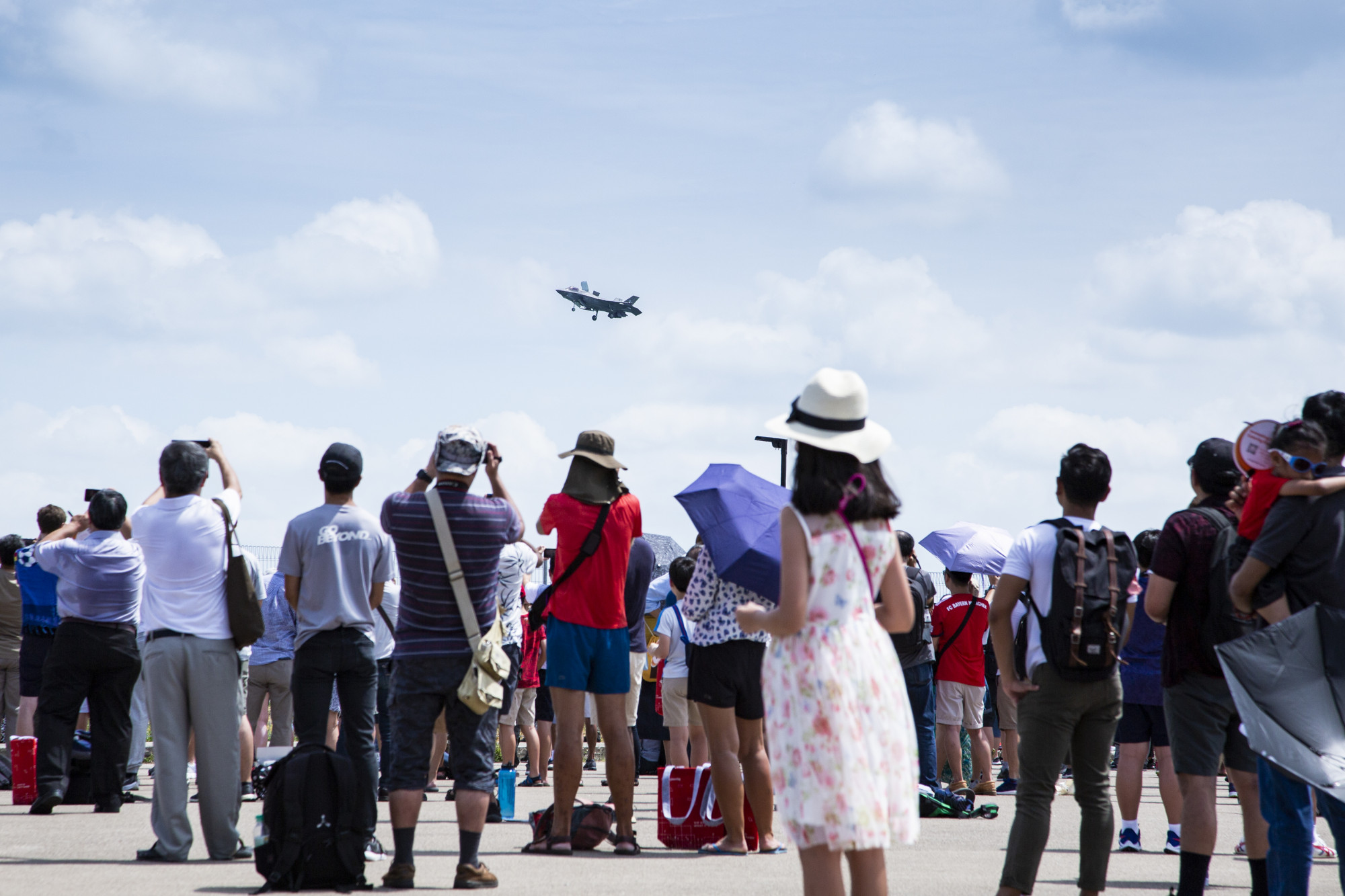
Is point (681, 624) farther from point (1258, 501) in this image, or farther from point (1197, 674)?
point (1258, 501)

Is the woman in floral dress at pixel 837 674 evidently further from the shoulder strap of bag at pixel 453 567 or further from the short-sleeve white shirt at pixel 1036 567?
the shoulder strap of bag at pixel 453 567

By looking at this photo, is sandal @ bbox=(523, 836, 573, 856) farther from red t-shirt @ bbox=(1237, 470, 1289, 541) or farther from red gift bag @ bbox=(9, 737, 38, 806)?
red gift bag @ bbox=(9, 737, 38, 806)

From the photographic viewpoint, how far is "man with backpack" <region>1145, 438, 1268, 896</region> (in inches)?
223

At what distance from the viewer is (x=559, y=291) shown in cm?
7525

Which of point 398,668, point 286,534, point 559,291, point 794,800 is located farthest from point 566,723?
point 559,291

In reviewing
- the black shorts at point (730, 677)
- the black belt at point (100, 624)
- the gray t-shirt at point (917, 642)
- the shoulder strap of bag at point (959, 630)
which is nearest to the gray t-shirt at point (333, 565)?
the black shorts at point (730, 677)

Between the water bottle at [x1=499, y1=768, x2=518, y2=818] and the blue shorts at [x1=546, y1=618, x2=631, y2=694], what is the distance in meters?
2.25

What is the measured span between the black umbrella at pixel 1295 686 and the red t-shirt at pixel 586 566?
3482 millimetres

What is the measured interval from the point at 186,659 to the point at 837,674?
165 inches

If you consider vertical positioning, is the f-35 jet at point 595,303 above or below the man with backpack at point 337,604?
above

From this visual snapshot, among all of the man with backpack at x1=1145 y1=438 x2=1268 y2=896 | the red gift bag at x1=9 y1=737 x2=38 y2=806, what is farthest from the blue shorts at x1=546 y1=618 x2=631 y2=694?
the red gift bag at x1=9 y1=737 x2=38 y2=806

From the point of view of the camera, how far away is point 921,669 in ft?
35.5

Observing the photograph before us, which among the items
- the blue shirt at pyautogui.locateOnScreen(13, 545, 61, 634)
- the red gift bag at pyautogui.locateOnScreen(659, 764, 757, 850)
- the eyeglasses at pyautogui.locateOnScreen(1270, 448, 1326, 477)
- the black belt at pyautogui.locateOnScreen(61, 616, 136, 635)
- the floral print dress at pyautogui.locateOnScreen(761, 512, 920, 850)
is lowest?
the red gift bag at pyautogui.locateOnScreen(659, 764, 757, 850)

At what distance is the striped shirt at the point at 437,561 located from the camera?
250 inches
